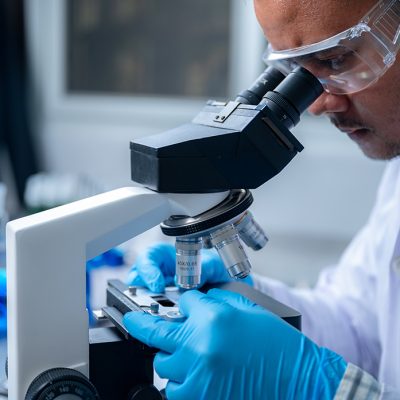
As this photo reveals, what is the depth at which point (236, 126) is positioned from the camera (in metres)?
0.91

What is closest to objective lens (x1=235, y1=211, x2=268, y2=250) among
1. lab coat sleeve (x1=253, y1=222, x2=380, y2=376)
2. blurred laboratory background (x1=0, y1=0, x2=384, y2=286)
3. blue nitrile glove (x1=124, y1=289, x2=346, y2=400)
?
blue nitrile glove (x1=124, y1=289, x2=346, y2=400)

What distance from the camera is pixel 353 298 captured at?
5.22 ft

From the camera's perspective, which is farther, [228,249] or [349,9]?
[349,9]

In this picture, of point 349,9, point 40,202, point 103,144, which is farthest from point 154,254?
point 103,144

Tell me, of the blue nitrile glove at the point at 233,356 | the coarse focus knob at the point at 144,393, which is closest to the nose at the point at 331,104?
the blue nitrile glove at the point at 233,356

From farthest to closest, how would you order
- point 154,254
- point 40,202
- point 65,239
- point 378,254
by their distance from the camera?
point 40,202
point 378,254
point 154,254
point 65,239

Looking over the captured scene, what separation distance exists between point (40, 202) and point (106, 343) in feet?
4.24

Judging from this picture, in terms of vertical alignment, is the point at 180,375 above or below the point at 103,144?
above

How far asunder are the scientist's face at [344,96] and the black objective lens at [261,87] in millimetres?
90

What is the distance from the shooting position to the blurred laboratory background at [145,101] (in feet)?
11.6

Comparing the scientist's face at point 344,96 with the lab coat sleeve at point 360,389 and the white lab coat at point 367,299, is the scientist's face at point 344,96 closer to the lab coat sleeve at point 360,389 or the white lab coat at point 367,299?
the white lab coat at point 367,299

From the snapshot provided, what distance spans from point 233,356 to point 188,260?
0.16 m

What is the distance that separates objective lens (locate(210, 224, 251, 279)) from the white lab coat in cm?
48

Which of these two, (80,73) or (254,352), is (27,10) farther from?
(254,352)
